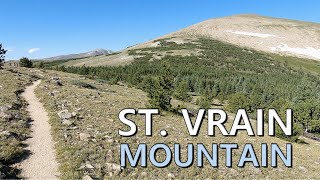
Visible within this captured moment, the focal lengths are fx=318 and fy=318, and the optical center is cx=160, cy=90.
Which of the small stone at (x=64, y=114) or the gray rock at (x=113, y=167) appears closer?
the gray rock at (x=113, y=167)

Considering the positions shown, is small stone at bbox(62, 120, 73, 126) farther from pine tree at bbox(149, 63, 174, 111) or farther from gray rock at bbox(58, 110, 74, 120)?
pine tree at bbox(149, 63, 174, 111)

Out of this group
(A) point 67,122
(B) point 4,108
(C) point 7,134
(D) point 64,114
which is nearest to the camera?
(C) point 7,134

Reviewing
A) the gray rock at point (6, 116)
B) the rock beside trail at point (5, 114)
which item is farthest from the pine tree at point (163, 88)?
the gray rock at point (6, 116)

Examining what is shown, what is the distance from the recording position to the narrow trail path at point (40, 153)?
20.4 metres

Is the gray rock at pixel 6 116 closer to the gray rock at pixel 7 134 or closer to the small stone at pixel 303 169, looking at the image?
the gray rock at pixel 7 134

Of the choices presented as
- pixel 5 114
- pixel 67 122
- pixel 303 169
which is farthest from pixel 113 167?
pixel 303 169

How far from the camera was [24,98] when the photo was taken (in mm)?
42562

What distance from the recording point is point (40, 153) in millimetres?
23469

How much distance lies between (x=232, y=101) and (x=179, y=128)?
6049cm

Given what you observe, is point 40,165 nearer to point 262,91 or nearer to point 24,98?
point 24,98

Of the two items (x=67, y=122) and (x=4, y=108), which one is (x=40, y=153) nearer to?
(x=67, y=122)

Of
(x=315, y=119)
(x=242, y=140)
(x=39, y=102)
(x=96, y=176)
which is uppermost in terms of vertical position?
(x=39, y=102)

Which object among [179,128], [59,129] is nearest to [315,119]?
[179,128]

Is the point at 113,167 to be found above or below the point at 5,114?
below
